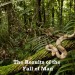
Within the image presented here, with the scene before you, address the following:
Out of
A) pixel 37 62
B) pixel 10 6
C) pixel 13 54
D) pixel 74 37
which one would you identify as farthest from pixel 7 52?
pixel 74 37

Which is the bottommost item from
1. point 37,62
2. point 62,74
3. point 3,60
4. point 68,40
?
point 3,60

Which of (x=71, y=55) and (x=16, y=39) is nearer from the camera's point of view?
(x=71, y=55)

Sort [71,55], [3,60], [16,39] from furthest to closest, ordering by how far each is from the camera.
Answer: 1. [16,39]
2. [3,60]
3. [71,55]

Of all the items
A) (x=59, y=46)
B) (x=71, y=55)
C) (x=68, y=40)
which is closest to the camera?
(x=59, y=46)

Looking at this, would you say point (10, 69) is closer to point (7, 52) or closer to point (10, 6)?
point (7, 52)

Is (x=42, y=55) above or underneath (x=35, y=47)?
above

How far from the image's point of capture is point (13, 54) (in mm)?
3500

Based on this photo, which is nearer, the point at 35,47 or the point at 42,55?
the point at 42,55

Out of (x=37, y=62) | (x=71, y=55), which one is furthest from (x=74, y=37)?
(x=37, y=62)

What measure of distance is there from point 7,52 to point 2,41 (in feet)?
1.53

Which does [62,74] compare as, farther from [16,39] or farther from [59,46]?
[16,39]

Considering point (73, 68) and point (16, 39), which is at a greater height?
point (73, 68)

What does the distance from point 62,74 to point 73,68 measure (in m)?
0.14

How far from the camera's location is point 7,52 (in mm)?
3545
